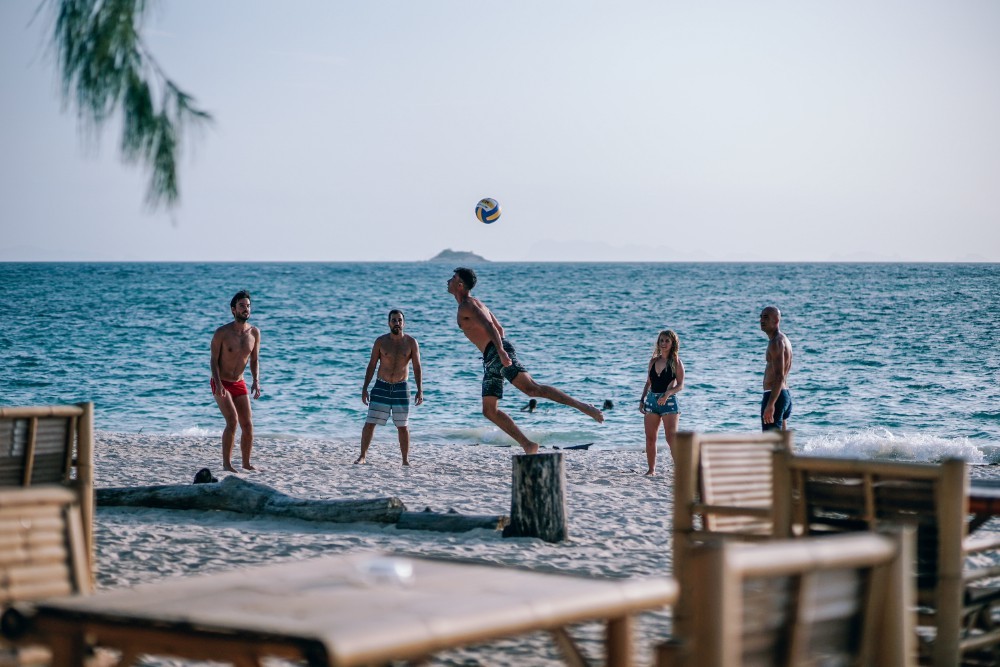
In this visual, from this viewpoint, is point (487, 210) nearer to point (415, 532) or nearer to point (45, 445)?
point (415, 532)

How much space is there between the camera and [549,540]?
651 centimetres

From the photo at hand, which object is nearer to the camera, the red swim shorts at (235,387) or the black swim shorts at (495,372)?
the black swim shorts at (495,372)

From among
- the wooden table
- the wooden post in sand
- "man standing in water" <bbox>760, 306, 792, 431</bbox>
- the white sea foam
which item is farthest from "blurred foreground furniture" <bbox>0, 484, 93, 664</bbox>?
the white sea foam

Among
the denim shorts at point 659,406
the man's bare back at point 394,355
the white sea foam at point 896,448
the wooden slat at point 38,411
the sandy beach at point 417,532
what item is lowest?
the white sea foam at point 896,448

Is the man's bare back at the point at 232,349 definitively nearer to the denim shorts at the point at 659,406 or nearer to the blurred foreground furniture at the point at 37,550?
the denim shorts at the point at 659,406

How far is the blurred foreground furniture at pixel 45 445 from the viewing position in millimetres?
3953

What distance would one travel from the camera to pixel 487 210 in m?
16.9

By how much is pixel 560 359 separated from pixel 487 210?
17.4 m

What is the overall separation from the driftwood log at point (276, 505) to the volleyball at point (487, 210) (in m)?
9.55

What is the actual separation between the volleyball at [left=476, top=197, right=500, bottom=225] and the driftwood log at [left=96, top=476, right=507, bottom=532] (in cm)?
955

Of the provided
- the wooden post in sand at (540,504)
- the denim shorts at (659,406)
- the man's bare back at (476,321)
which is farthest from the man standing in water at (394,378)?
the wooden post in sand at (540,504)

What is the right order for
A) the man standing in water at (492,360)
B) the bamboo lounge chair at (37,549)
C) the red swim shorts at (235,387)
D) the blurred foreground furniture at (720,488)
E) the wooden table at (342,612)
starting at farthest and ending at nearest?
the red swim shorts at (235,387) < the man standing in water at (492,360) < the blurred foreground furniture at (720,488) < the bamboo lounge chair at (37,549) < the wooden table at (342,612)

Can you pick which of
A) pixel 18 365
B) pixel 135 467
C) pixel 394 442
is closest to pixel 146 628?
pixel 135 467

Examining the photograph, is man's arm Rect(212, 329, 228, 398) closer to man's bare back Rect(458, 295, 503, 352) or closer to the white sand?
the white sand
